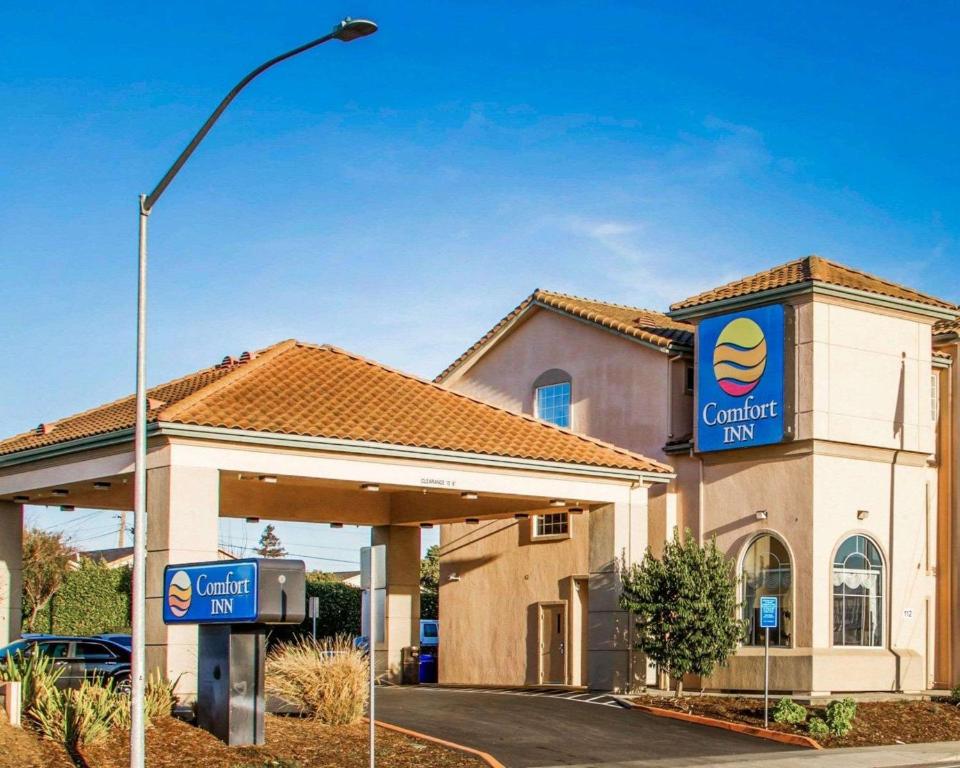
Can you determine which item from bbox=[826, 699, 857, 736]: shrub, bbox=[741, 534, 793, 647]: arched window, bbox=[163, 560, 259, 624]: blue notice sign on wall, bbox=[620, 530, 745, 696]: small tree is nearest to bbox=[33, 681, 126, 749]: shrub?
bbox=[163, 560, 259, 624]: blue notice sign on wall

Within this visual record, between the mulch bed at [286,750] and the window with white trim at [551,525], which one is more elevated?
the window with white trim at [551,525]

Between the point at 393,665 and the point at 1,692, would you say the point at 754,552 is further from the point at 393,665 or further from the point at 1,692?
the point at 1,692

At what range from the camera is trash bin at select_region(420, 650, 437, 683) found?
3731cm

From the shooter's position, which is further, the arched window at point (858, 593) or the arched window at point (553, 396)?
the arched window at point (553, 396)

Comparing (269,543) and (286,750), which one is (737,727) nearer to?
(286,750)

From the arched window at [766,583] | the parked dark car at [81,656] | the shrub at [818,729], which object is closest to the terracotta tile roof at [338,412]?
the arched window at [766,583]

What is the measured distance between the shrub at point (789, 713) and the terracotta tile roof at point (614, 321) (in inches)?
375

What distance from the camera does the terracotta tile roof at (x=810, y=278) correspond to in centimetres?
2978

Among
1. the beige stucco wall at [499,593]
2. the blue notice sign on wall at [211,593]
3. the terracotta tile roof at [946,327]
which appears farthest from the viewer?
the beige stucco wall at [499,593]

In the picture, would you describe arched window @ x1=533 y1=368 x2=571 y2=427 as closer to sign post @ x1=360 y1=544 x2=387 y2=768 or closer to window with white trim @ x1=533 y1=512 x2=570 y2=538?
window with white trim @ x1=533 y1=512 x2=570 y2=538

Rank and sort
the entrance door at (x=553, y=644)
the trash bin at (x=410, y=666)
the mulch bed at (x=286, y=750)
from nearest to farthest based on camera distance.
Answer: the mulch bed at (x=286, y=750) < the entrance door at (x=553, y=644) < the trash bin at (x=410, y=666)

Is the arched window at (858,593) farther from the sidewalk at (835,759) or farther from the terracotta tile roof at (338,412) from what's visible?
the sidewalk at (835,759)

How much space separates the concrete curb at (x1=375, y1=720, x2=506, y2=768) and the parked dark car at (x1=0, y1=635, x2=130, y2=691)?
5.69m

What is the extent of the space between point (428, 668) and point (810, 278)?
609 inches
